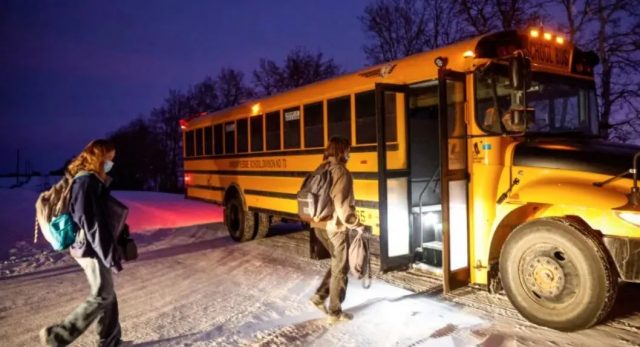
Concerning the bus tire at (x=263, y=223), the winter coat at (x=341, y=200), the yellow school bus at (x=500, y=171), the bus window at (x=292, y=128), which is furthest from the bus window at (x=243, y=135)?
the winter coat at (x=341, y=200)

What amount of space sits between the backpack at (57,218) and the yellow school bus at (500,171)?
2.95 metres

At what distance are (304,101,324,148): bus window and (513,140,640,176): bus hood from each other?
305 cm

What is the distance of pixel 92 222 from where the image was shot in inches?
141

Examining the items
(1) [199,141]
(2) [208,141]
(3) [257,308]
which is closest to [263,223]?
(2) [208,141]

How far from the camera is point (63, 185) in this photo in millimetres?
3680

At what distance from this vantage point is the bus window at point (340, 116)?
642 cm

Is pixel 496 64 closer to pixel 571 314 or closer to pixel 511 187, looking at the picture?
pixel 511 187

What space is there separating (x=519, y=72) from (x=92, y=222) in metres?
3.54

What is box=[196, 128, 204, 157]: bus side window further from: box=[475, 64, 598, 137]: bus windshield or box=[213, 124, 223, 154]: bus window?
box=[475, 64, 598, 137]: bus windshield

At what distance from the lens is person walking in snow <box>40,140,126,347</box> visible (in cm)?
358

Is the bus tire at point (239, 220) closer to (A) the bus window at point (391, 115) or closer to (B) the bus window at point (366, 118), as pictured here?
(B) the bus window at point (366, 118)

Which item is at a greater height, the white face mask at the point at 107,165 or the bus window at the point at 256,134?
the bus window at the point at 256,134

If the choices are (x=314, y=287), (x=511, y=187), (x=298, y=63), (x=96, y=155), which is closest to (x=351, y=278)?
(x=314, y=287)

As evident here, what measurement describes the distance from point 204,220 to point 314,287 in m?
7.93
